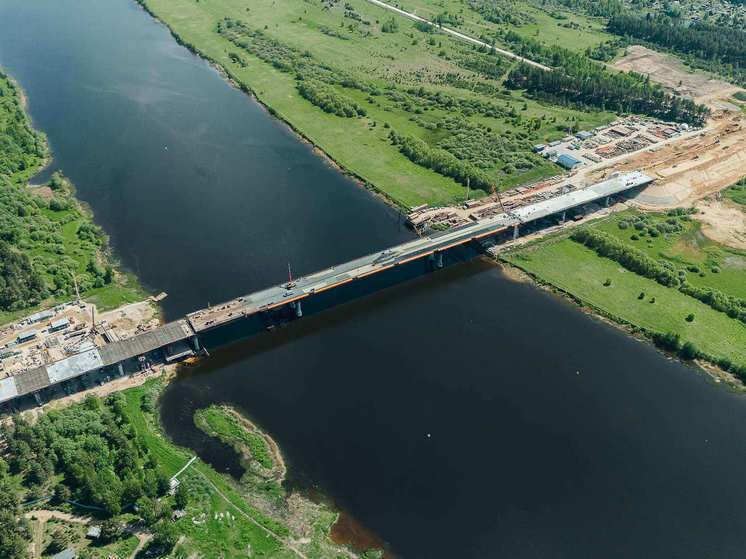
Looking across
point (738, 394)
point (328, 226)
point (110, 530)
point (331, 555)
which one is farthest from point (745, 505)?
point (328, 226)

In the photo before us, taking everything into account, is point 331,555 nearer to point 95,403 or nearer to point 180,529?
point 180,529

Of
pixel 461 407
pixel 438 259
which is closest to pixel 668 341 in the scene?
pixel 461 407

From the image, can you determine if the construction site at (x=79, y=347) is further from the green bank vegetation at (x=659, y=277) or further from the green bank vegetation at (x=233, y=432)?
the green bank vegetation at (x=659, y=277)

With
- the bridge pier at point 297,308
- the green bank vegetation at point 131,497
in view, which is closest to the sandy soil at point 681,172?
the bridge pier at point 297,308

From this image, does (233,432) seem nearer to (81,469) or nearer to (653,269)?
(81,469)

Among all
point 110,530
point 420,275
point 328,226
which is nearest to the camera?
point 110,530

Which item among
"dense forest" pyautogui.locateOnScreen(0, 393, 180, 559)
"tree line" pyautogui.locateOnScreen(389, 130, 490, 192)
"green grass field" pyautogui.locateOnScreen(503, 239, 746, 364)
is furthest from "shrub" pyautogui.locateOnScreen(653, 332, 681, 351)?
"dense forest" pyautogui.locateOnScreen(0, 393, 180, 559)
